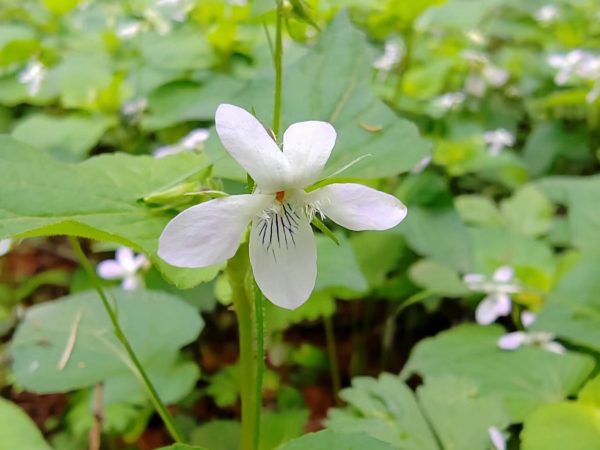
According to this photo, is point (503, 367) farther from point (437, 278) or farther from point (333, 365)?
point (333, 365)

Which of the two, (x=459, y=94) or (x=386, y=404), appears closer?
(x=386, y=404)

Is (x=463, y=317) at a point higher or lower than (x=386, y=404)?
lower

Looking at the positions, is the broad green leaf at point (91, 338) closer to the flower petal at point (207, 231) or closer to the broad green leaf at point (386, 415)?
the broad green leaf at point (386, 415)

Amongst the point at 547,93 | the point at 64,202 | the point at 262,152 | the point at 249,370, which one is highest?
the point at 262,152

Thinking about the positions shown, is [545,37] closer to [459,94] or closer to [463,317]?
[459,94]

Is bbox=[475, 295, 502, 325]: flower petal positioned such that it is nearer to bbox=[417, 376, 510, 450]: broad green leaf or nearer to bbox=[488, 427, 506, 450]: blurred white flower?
bbox=[417, 376, 510, 450]: broad green leaf

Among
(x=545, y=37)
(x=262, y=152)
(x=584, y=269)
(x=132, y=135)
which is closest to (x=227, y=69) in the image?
(x=132, y=135)

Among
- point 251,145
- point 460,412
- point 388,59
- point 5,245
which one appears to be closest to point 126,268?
point 5,245
